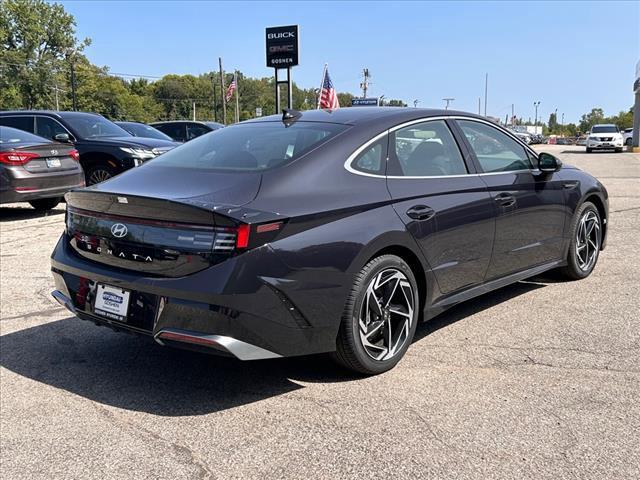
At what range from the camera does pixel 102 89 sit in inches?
3716

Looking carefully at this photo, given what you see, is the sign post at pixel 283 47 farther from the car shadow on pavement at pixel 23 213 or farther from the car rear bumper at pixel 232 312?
the car rear bumper at pixel 232 312

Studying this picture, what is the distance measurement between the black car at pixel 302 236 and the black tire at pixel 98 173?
24.4ft

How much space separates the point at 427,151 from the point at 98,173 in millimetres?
8577

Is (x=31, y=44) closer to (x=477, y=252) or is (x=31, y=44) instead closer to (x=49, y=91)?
(x=49, y=91)

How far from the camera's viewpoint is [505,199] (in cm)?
452

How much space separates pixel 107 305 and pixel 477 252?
2439 mm

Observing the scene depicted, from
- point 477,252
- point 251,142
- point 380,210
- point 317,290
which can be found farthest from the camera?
point 477,252

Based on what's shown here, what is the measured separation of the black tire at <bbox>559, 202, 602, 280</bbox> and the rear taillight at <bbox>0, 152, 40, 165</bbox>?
7.81m

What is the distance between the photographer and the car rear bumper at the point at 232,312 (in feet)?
9.75

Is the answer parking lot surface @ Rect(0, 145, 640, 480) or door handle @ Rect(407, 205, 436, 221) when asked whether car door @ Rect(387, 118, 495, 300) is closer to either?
door handle @ Rect(407, 205, 436, 221)

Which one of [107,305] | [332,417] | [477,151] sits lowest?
[332,417]

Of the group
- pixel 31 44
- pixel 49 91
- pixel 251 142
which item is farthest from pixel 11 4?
pixel 251 142

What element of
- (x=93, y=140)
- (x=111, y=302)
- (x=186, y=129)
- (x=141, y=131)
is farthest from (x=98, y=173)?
(x=111, y=302)

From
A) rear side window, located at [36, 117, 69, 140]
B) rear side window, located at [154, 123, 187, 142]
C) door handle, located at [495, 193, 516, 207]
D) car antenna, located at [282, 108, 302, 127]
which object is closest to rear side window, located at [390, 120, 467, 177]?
door handle, located at [495, 193, 516, 207]
